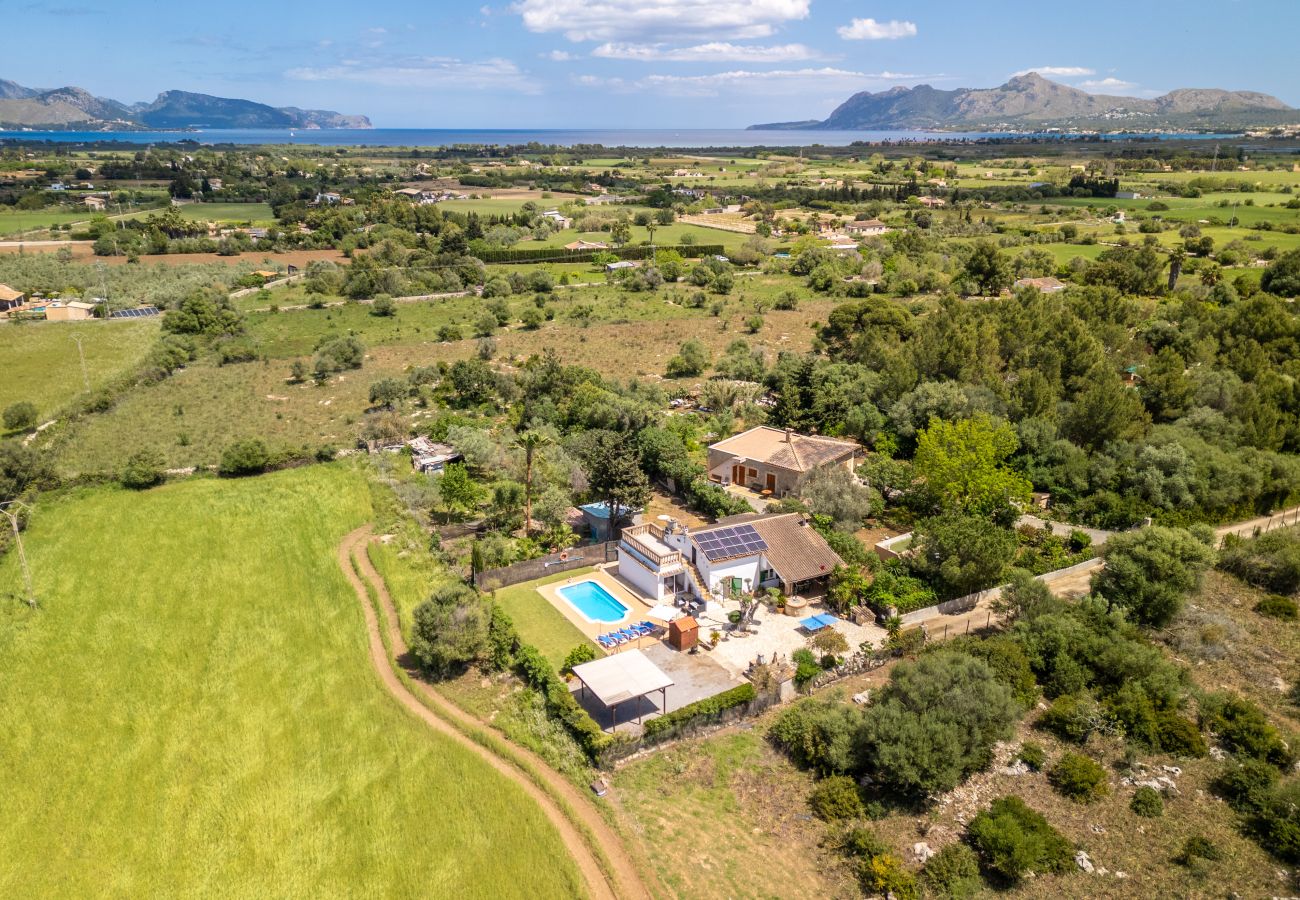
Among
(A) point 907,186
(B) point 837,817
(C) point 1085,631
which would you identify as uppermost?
(A) point 907,186

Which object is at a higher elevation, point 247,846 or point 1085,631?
point 1085,631

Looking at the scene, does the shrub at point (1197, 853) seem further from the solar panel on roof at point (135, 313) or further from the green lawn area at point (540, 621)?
the solar panel on roof at point (135, 313)

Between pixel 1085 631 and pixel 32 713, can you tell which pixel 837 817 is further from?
pixel 32 713

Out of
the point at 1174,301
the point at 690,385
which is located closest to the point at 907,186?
the point at 1174,301

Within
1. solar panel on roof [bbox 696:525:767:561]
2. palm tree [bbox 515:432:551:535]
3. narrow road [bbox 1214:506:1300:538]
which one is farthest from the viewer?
narrow road [bbox 1214:506:1300:538]

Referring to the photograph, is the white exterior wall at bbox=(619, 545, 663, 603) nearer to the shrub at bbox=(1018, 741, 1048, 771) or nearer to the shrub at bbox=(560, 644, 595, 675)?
the shrub at bbox=(560, 644, 595, 675)

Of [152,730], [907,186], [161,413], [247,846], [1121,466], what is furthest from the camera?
[907,186]

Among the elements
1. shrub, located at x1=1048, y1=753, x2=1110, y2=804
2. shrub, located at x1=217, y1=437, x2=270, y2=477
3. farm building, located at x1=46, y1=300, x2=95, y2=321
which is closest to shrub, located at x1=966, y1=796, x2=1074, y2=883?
shrub, located at x1=1048, y1=753, x2=1110, y2=804

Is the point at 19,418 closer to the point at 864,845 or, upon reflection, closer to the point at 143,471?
the point at 143,471
